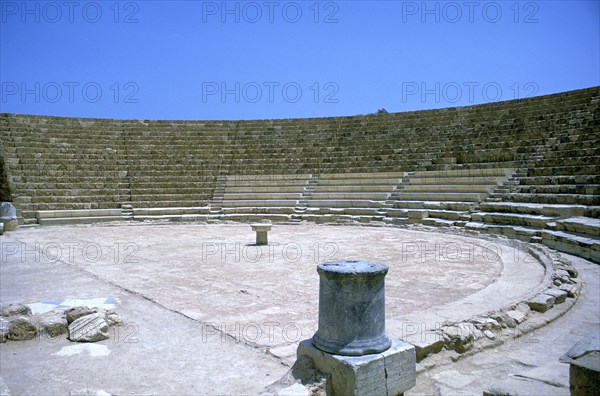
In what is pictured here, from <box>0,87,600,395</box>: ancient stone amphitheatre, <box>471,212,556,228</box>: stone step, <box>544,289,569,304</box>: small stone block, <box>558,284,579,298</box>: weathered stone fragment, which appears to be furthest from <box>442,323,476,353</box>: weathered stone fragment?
<box>471,212,556,228</box>: stone step

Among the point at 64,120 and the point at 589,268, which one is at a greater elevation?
the point at 64,120

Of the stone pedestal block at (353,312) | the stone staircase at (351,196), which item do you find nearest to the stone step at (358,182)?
the stone staircase at (351,196)

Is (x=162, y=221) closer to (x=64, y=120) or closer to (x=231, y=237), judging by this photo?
(x=231, y=237)

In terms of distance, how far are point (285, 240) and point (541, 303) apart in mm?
7295

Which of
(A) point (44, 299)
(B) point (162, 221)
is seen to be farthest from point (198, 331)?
(B) point (162, 221)

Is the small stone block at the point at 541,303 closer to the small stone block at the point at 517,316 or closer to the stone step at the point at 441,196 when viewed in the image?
the small stone block at the point at 517,316

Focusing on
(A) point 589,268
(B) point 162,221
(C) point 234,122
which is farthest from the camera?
(C) point 234,122

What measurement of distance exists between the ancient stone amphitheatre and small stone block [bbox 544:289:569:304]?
2 centimetres

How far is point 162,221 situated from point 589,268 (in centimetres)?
1349

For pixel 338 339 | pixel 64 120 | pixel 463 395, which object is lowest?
pixel 463 395

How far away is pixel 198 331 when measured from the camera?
4.55 metres

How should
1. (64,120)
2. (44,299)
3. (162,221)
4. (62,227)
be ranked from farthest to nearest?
(64,120), (162,221), (62,227), (44,299)

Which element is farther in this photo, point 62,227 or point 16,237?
point 62,227

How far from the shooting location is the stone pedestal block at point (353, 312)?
10.7 feet
